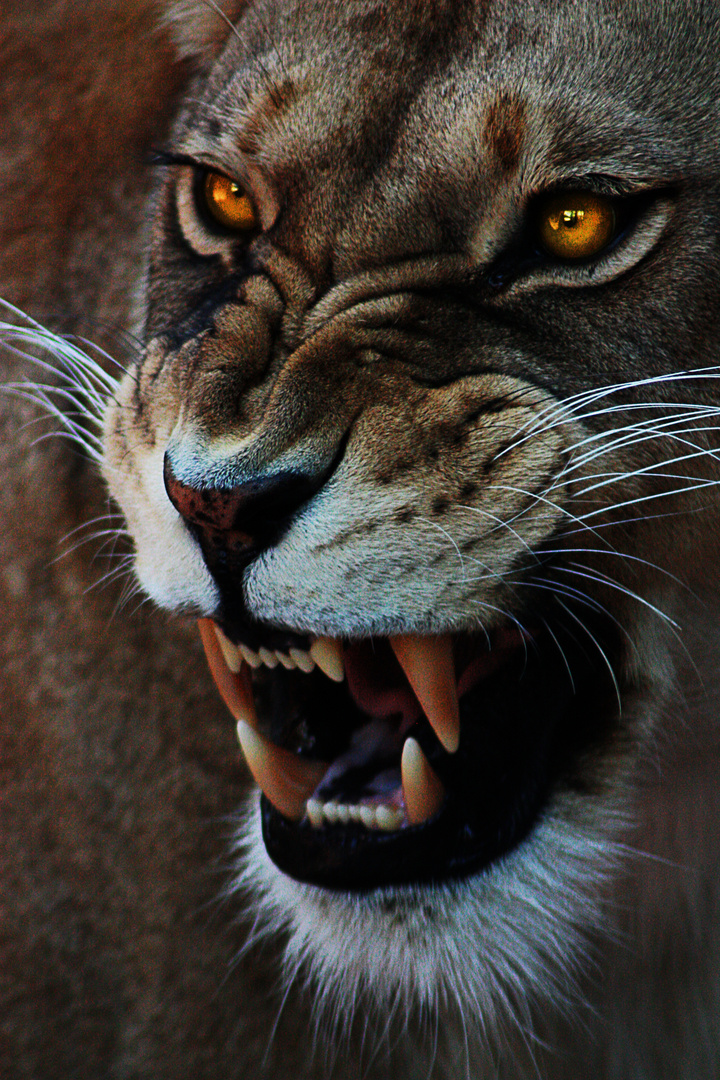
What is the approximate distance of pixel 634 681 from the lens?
1459 millimetres

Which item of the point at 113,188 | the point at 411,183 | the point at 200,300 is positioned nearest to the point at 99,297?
the point at 113,188

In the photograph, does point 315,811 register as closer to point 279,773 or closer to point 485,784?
point 279,773

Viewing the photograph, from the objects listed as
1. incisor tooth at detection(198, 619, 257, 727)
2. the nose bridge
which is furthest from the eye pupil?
incisor tooth at detection(198, 619, 257, 727)

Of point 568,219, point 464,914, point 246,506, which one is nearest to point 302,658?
point 246,506

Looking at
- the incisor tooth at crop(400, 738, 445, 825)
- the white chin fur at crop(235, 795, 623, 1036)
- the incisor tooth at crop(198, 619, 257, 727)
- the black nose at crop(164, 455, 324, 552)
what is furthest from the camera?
the incisor tooth at crop(198, 619, 257, 727)

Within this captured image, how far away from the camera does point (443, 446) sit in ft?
3.90

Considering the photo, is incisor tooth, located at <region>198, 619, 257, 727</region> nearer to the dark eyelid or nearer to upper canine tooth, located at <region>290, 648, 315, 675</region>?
upper canine tooth, located at <region>290, 648, 315, 675</region>

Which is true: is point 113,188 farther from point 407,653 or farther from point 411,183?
point 407,653

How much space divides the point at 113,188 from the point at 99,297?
0.18 m

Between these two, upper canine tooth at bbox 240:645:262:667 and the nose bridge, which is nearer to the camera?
the nose bridge

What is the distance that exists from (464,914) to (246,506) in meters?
0.56

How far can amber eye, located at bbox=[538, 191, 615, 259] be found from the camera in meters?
1.25

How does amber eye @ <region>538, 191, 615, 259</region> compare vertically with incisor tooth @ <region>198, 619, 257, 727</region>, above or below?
above

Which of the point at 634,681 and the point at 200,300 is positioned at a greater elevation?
the point at 200,300
